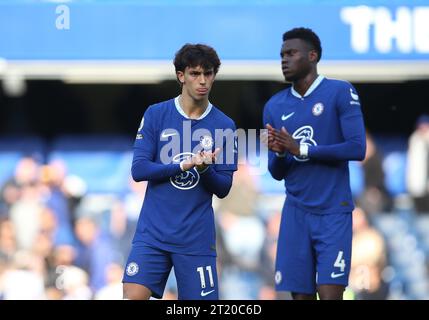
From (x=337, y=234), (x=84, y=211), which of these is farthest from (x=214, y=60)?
(x=84, y=211)

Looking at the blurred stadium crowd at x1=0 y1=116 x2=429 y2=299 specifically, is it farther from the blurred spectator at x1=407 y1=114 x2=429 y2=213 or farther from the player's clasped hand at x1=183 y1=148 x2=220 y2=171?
the player's clasped hand at x1=183 y1=148 x2=220 y2=171

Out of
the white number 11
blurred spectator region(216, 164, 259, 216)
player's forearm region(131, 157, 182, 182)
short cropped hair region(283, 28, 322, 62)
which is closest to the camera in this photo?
player's forearm region(131, 157, 182, 182)

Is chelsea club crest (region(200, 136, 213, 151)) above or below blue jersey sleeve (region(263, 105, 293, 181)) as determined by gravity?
above

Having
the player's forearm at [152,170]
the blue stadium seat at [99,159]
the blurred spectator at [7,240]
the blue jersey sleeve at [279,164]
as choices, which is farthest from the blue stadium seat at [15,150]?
the player's forearm at [152,170]

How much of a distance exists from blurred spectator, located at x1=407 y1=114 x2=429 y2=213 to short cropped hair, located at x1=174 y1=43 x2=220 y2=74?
196 inches

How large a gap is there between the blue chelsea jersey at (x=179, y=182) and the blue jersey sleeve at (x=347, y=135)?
0.58 meters

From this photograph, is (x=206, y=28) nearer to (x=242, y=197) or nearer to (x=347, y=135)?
(x=242, y=197)

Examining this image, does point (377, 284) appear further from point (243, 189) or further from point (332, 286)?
point (332, 286)

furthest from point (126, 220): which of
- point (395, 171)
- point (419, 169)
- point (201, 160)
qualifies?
point (201, 160)

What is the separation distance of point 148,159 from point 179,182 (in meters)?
0.22

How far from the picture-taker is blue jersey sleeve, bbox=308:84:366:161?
6.46 m

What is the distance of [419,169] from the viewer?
1077cm

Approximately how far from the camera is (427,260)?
10719 mm

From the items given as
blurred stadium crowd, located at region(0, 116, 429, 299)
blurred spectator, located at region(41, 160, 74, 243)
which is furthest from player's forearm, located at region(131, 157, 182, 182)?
blurred spectator, located at region(41, 160, 74, 243)
